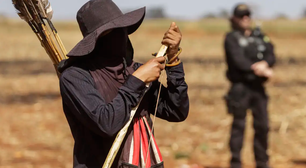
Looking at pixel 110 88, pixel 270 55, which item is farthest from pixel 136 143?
pixel 270 55

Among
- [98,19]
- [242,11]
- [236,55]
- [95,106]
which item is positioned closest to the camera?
[95,106]

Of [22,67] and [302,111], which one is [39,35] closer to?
[302,111]

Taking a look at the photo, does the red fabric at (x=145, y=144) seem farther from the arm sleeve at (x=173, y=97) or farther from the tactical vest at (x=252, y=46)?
the tactical vest at (x=252, y=46)

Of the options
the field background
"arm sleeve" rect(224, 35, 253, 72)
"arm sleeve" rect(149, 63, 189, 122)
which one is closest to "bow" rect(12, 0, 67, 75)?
"arm sleeve" rect(149, 63, 189, 122)

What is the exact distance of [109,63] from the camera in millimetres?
2691

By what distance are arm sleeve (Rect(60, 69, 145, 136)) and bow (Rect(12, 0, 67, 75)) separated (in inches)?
18.1

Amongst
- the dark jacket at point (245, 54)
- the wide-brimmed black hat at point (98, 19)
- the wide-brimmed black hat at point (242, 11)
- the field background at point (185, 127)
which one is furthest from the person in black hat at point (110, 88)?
the wide-brimmed black hat at point (242, 11)

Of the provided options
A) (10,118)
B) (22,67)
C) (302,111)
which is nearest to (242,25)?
(302,111)

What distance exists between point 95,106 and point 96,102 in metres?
0.02

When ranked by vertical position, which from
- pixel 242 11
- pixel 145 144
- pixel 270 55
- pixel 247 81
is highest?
pixel 242 11

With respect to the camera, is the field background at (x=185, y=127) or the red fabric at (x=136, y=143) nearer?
the red fabric at (x=136, y=143)

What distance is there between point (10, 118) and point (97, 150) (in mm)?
8250

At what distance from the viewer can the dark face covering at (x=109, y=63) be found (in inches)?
104

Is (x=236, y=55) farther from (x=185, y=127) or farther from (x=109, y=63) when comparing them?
(x=109, y=63)
